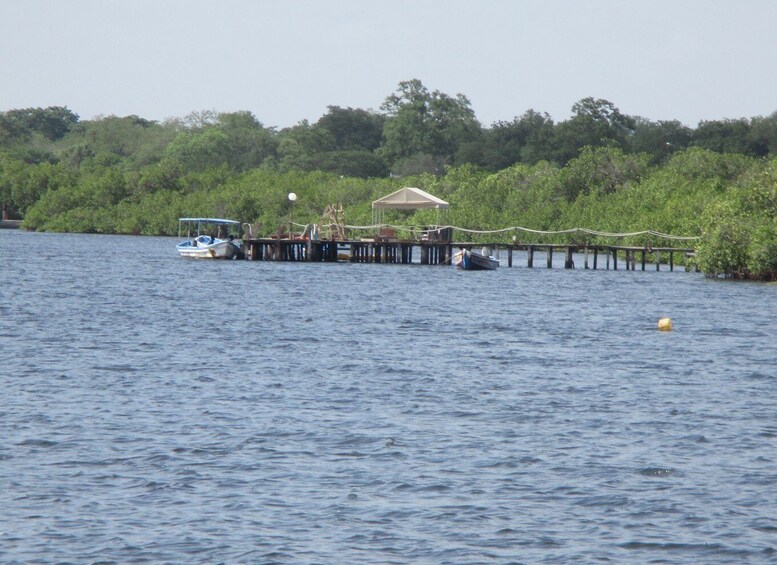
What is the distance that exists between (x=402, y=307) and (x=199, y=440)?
86.6 ft

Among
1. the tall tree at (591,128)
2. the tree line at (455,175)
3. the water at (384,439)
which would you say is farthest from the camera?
the tall tree at (591,128)

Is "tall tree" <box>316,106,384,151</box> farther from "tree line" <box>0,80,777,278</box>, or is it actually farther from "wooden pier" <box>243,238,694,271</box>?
"wooden pier" <box>243,238,694,271</box>

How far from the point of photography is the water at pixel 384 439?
1446 cm

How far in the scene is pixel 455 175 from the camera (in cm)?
11706

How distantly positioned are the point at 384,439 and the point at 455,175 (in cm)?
9856

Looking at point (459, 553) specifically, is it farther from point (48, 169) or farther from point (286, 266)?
point (48, 169)

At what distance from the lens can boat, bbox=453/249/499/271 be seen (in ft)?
228

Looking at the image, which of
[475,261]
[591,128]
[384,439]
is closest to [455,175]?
[591,128]

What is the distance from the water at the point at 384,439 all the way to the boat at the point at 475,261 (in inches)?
1115

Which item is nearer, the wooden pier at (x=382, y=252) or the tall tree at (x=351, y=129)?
the wooden pier at (x=382, y=252)

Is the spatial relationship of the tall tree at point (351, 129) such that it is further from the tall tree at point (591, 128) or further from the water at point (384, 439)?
the water at point (384, 439)

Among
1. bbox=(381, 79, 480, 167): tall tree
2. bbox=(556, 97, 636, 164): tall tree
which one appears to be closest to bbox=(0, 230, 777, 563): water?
bbox=(556, 97, 636, 164): tall tree

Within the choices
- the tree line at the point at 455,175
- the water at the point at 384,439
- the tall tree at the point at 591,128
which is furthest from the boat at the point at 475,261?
the tall tree at the point at 591,128

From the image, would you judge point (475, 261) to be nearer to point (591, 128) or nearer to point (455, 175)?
point (455, 175)
